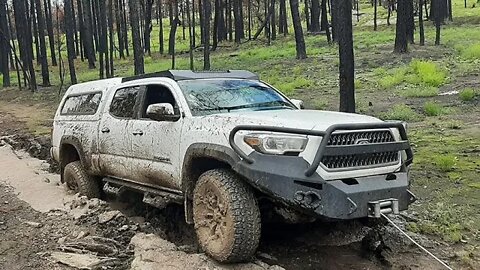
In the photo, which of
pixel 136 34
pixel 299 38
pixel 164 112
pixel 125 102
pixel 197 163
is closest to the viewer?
pixel 197 163

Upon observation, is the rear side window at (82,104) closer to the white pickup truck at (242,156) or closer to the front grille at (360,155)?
the white pickup truck at (242,156)

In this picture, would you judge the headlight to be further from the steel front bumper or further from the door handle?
the door handle

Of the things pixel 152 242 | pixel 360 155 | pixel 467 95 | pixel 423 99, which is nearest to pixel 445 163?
pixel 360 155

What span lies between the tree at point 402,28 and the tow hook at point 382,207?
19.8 m

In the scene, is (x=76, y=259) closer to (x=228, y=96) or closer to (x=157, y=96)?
(x=157, y=96)

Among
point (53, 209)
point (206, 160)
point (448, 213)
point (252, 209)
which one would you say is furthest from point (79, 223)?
point (448, 213)

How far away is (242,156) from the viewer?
4.80 metres

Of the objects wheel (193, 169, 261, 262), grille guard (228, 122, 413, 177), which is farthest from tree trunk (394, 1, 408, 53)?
wheel (193, 169, 261, 262)

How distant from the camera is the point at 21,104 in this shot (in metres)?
24.6

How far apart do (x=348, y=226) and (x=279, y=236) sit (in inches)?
29.4

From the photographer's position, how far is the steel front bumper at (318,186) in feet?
14.7

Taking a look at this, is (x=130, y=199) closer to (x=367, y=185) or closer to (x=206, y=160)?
(x=206, y=160)

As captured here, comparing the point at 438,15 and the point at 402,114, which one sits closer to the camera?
the point at 402,114

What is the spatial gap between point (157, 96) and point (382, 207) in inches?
121
